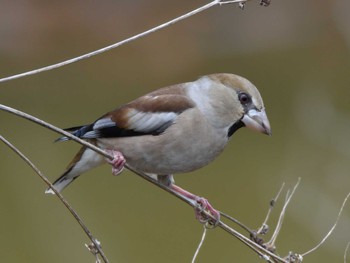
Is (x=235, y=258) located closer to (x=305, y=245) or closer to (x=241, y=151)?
(x=305, y=245)

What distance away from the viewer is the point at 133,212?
7.33m

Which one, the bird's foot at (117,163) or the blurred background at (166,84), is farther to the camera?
the blurred background at (166,84)

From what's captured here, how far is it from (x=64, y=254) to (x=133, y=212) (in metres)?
0.68

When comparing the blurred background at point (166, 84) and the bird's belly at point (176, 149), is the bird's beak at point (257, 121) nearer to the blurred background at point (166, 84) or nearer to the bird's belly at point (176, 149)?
the bird's belly at point (176, 149)

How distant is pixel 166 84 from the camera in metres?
8.31

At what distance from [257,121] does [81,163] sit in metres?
0.74

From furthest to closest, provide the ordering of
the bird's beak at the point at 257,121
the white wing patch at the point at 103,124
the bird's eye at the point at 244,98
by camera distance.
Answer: the white wing patch at the point at 103,124
the bird's eye at the point at 244,98
the bird's beak at the point at 257,121

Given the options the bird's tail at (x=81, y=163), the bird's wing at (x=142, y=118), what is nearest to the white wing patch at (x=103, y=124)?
the bird's wing at (x=142, y=118)

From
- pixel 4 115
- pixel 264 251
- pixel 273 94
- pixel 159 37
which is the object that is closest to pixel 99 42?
pixel 159 37

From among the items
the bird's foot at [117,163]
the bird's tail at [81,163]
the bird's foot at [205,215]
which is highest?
the bird's foot at [117,163]

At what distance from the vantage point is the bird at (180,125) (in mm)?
3516

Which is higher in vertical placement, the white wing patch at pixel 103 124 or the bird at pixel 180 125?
the white wing patch at pixel 103 124

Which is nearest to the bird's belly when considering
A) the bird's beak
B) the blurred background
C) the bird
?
the bird

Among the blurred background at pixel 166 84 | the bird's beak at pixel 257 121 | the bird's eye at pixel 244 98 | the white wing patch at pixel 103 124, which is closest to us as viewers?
the bird's beak at pixel 257 121
